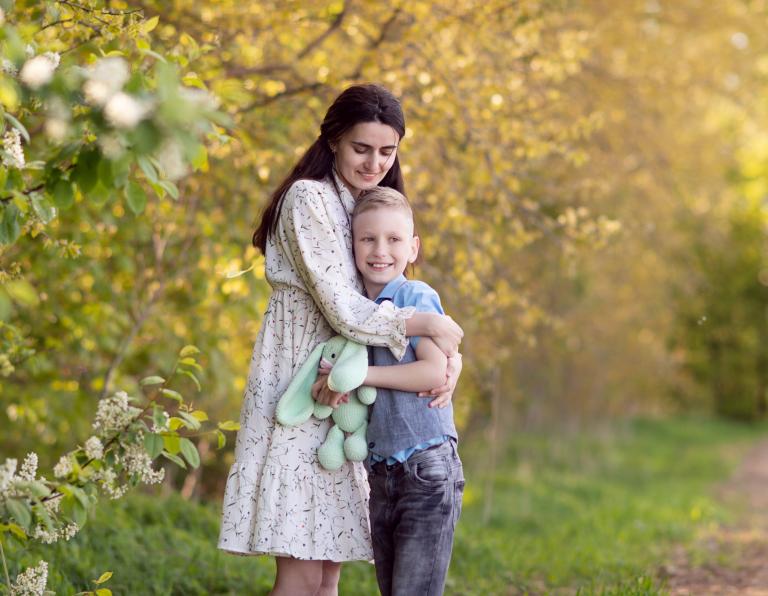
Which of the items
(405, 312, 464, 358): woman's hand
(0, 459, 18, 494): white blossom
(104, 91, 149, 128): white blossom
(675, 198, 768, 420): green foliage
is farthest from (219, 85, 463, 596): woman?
(675, 198, 768, 420): green foliage

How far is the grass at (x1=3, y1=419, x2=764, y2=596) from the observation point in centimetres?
466

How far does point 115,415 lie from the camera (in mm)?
2811

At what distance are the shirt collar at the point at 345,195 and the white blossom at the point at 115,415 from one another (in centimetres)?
91

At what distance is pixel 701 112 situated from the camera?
43.4 ft

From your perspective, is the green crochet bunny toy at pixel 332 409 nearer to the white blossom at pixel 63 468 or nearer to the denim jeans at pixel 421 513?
the denim jeans at pixel 421 513

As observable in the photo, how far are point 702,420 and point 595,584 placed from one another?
20803mm

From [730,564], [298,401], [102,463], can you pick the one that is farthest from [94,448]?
[730,564]

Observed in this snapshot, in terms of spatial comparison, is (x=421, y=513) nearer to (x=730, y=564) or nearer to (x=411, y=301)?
(x=411, y=301)

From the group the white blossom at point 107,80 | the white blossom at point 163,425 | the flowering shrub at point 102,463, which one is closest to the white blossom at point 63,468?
the flowering shrub at point 102,463

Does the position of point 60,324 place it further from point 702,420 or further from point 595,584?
point 702,420

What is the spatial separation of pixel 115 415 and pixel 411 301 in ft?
3.03

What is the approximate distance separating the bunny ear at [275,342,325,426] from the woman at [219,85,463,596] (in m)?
0.06

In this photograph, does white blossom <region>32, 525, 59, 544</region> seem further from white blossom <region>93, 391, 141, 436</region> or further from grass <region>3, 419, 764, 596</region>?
grass <region>3, 419, 764, 596</region>

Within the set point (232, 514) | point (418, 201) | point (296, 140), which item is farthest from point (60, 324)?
point (232, 514)
